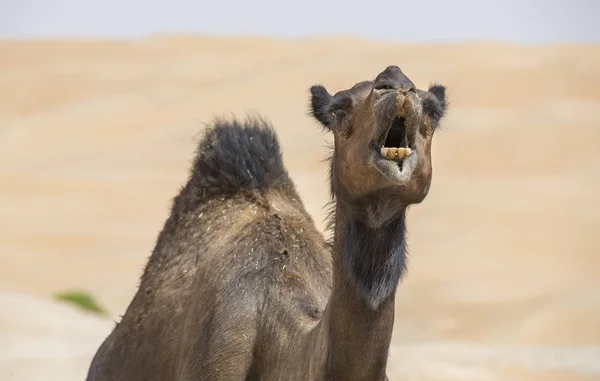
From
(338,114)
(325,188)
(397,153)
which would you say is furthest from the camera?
(325,188)

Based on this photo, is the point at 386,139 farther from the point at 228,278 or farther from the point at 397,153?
the point at 228,278

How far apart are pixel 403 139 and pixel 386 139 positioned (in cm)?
7

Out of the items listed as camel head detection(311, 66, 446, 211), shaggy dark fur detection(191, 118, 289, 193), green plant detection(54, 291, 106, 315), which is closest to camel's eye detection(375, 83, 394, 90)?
camel head detection(311, 66, 446, 211)

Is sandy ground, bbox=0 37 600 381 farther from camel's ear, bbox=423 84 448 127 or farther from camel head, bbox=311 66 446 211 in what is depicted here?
camel head, bbox=311 66 446 211

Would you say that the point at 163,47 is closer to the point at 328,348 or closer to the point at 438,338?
the point at 438,338

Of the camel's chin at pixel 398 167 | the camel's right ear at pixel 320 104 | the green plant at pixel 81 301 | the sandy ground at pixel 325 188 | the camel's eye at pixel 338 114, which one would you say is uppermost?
the sandy ground at pixel 325 188

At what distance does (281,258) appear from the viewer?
6.45 m

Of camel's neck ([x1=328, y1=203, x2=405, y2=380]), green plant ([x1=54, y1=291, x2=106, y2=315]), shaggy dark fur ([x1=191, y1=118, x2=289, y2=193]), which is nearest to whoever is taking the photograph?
camel's neck ([x1=328, y1=203, x2=405, y2=380])

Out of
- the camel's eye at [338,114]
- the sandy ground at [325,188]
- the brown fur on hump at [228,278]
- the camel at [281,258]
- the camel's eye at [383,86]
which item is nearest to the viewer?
the camel's eye at [383,86]

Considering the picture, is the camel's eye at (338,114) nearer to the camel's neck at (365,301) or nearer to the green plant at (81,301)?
the camel's neck at (365,301)

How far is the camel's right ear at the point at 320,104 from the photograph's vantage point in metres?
5.57

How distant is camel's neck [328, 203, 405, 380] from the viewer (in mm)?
5156

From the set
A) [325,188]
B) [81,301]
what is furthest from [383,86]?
[325,188]

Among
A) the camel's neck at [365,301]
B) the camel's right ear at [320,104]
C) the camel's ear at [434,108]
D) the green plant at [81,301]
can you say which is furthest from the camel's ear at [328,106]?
the green plant at [81,301]
